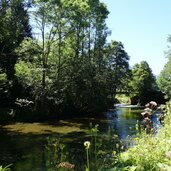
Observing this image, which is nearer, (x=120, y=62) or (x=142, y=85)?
(x=120, y=62)

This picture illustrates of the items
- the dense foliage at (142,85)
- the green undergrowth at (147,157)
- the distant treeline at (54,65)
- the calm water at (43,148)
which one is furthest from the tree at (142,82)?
the green undergrowth at (147,157)

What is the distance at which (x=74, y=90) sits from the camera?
114 feet

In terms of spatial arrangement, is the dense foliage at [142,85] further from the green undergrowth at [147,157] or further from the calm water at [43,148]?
the green undergrowth at [147,157]

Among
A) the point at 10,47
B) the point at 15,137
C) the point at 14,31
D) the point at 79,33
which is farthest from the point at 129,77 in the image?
the point at 15,137

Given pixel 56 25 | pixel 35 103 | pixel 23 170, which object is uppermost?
pixel 56 25

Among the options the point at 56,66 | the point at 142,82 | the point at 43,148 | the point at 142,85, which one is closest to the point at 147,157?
the point at 43,148

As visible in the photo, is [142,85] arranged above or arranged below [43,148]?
above

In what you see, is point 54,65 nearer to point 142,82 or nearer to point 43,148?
point 43,148

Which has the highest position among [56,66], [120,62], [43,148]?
[120,62]

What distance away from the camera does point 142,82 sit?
71375mm

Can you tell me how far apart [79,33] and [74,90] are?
24.5ft

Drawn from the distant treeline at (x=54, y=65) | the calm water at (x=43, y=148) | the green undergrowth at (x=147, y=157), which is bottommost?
the calm water at (x=43, y=148)

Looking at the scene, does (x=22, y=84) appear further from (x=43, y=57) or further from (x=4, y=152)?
(x=4, y=152)

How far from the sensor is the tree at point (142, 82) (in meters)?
66.5
